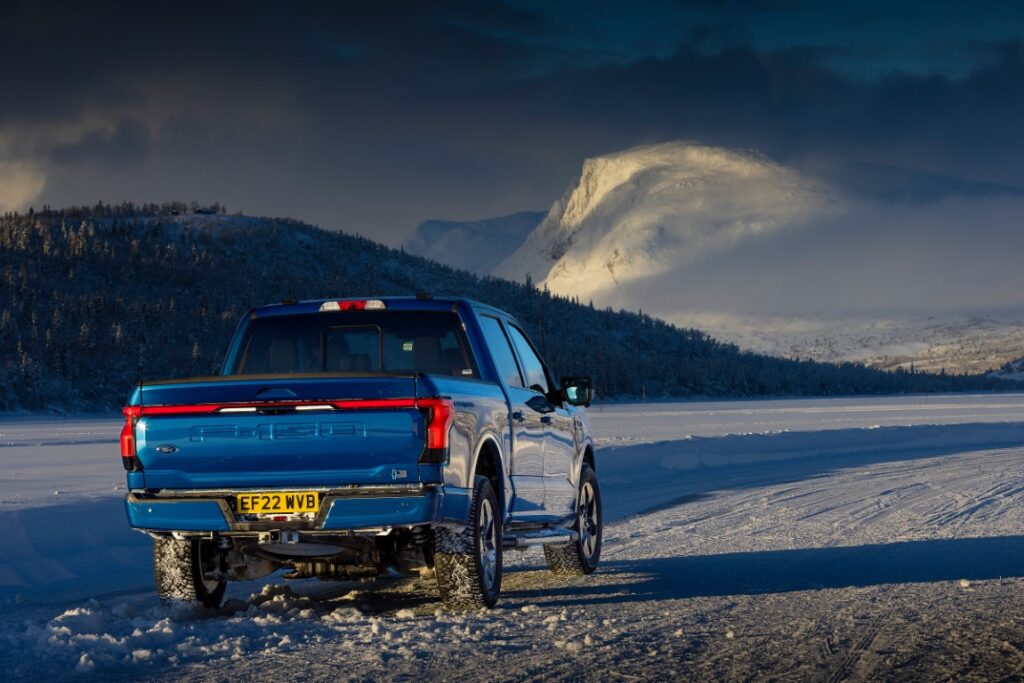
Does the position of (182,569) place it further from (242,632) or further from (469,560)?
(469,560)

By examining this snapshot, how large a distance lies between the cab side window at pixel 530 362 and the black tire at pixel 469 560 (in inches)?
79.6

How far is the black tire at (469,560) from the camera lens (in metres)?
8.67

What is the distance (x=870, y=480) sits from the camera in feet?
67.4

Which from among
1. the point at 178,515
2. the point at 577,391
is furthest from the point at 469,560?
the point at 577,391

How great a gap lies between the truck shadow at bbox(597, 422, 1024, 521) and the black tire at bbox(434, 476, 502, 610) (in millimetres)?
7104

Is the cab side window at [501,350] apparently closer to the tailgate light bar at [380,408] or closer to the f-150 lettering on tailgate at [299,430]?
the tailgate light bar at [380,408]

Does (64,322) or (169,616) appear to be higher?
(64,322)

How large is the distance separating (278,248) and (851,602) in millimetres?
165278

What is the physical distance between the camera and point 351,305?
9.97 metres

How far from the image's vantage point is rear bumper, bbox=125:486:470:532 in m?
8.19

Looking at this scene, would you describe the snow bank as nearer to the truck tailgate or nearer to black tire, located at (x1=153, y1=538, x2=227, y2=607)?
black tire, located at (x1=153, y1=538, x2=227, y2=607)

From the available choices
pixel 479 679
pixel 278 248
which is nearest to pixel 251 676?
pixel 479 679

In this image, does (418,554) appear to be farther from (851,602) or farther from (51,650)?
(851,602)

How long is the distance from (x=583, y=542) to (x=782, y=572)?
5.32 feet
